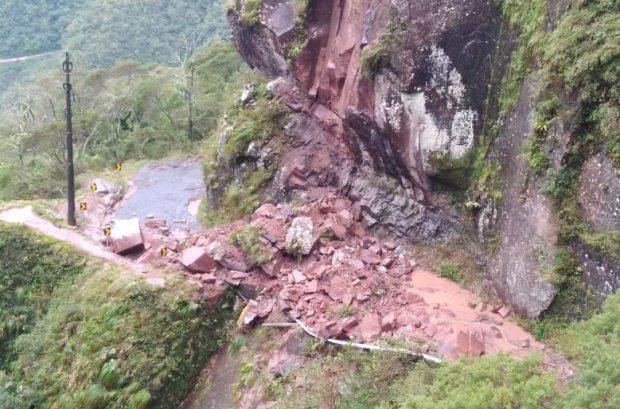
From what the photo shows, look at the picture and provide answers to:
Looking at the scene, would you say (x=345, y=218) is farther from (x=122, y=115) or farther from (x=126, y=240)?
(x=122, y=115)

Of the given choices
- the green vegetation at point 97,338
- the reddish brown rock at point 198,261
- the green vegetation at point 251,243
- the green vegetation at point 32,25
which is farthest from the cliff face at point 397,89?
the green vegetation at point 32,25

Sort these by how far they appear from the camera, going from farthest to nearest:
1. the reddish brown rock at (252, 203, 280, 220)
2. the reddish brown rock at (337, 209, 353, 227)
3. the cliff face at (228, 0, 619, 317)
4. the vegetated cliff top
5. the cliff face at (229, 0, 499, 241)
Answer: the vegetated cliff top < the reddish brown rock at (252, 203, 280, 220) < the reddish brown rock at (337, 209, 353, 227) < the cliff face at (229, 0, 499, 241) < the cliff face at (228, 0, 619, 317)

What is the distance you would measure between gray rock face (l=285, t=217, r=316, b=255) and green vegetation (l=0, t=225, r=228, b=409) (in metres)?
1.76

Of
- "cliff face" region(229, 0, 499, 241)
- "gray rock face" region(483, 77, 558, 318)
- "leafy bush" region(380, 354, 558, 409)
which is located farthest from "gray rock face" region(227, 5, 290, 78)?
"leafy bush" region(380, 354, 558, 409)

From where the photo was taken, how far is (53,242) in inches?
494

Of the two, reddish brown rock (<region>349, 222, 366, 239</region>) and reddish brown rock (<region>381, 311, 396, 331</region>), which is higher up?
reddish brown rock (<region>349, 222, 366, 239</region>)

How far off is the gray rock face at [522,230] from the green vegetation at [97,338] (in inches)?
206

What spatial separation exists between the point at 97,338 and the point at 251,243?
10.8 ft

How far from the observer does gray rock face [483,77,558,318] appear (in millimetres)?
8445

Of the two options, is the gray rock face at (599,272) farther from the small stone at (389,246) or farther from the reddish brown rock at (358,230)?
the reddish brown rock at (358,230)

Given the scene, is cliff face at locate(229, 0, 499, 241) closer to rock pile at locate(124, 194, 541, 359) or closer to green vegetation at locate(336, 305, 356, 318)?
rock pile at locate(124, 194, 541, 359)

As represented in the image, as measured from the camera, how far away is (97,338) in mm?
10414

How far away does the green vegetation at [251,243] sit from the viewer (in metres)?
11.3

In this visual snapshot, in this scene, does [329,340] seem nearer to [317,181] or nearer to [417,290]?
[417,290]
